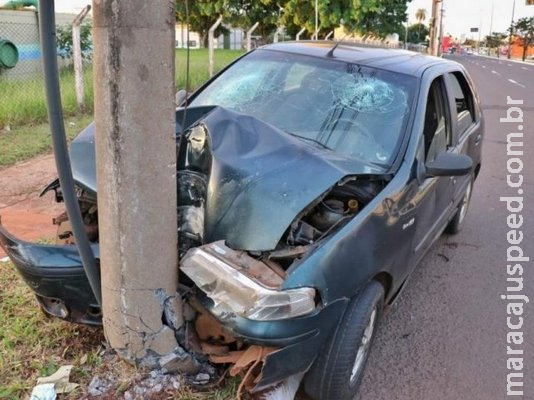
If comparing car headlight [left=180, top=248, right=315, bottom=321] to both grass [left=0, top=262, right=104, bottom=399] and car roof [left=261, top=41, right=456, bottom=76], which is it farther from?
car roof [left=261, top=41, right=456, bottom=76]

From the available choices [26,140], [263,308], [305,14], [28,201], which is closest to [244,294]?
[263,308]

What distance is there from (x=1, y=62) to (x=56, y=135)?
10.4 meters

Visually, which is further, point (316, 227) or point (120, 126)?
point (316, 227)

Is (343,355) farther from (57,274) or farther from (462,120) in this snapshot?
(462,120)

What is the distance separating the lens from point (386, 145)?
327 cm

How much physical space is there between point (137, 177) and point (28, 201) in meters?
3.61

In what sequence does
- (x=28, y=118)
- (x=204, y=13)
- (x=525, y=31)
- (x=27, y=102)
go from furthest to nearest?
1. (x=525, y=31)
2. (x=204, y=13)
3. (x=27, y=102)
4. (x=28, y=118)

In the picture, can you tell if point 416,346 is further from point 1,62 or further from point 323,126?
point 1,62

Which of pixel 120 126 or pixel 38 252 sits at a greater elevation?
pixel 120 126

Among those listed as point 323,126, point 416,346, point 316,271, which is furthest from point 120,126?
point 416,346

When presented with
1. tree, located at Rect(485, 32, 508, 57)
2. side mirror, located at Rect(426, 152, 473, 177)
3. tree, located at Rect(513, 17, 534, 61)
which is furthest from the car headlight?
tree, located at Rect(485, 32, 508, 57)

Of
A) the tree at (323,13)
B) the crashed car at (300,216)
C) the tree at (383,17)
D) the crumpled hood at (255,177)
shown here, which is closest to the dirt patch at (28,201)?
the crashed car at (300,216)

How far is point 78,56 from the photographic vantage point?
934 cm

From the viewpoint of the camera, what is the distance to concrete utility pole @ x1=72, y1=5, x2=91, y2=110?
906cm
